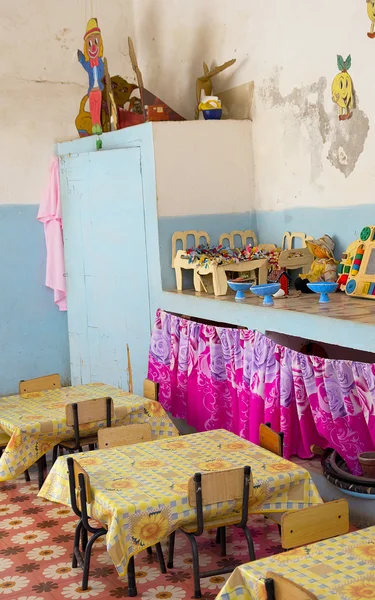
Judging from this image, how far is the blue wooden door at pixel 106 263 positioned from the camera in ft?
23.6

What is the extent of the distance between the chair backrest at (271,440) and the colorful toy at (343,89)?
96.0 inches

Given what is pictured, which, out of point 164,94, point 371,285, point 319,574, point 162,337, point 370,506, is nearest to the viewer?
point 319,574

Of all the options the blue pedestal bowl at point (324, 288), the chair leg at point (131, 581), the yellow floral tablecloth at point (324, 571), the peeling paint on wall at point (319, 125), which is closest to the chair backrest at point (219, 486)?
the chair leg at point (131, 581)

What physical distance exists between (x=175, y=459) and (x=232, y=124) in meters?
3.52

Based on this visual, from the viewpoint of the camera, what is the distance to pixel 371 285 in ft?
18.2

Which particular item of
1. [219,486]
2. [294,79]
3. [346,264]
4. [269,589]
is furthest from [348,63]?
[269,589]

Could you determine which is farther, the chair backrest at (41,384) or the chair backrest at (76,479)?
the chair backrest at (41,384)

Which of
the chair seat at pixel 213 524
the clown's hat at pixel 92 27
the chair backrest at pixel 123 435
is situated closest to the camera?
the chair seat at pixel 213 524

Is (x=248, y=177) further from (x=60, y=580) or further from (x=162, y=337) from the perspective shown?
(x=60, y=580)

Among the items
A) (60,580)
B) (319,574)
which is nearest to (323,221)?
(60,580)

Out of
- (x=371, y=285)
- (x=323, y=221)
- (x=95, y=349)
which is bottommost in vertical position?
(x=95, y=349)

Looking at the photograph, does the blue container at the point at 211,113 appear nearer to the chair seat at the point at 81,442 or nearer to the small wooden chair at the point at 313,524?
the chair seat at the point at 81,442

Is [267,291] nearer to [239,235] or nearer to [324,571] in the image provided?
[239,235]

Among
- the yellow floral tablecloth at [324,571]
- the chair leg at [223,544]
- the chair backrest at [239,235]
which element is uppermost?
the chair backrest at [239,235]
